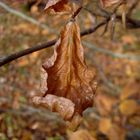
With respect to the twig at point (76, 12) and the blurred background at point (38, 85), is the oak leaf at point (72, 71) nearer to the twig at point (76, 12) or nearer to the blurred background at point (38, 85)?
the twig at point (76, 12)

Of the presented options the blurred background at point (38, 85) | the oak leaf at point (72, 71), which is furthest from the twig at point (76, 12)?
the blurred background at point (38, 85)

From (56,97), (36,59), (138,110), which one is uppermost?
(56,97)

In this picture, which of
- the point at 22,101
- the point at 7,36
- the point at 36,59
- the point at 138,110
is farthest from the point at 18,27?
the point at 138,110

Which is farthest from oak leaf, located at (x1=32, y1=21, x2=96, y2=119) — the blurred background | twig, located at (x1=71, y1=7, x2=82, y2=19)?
the blurred background

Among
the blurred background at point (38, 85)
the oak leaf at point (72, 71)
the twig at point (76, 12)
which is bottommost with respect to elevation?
the blurred background at point (38, 85)

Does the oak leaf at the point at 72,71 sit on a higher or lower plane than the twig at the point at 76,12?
lower

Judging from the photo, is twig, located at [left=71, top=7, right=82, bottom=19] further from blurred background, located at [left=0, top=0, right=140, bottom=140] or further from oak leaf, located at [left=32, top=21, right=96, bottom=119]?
blurred background, located at [left=0, top=0, right=140, bottom=140]

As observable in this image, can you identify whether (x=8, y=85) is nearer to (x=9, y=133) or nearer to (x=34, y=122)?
(x=34, y=122)
